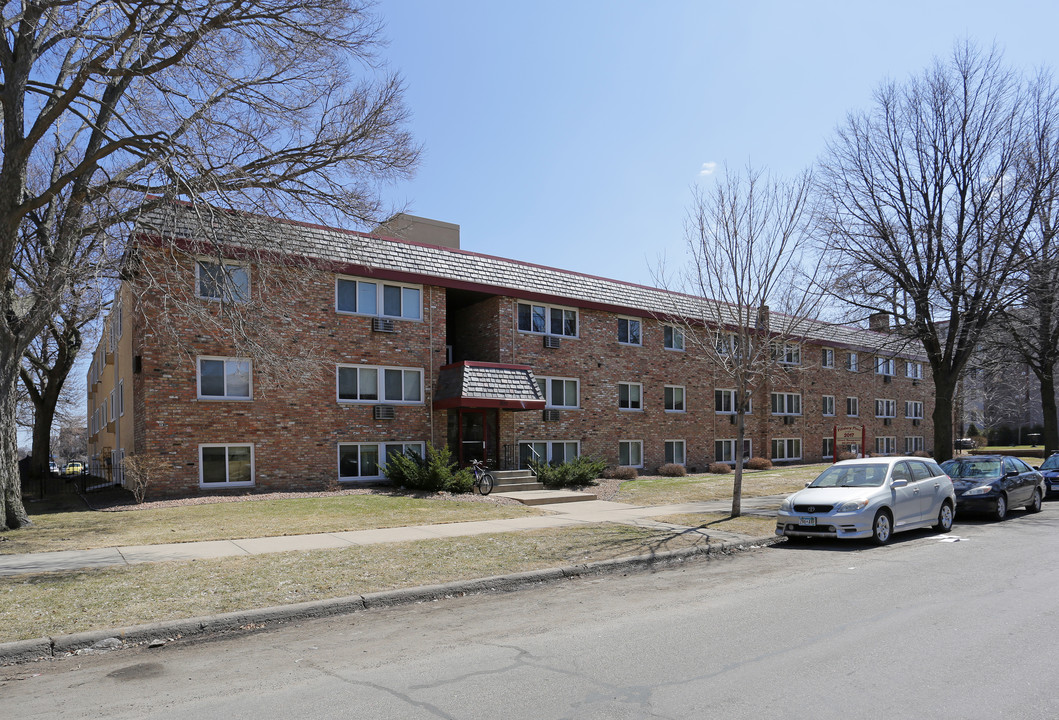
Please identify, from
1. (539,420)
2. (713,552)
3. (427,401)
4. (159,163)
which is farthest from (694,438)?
(159,163)

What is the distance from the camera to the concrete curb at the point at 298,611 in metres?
6.15

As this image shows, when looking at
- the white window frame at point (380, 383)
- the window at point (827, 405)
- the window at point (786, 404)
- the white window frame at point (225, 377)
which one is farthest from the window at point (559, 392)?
the window at point (827, 405)

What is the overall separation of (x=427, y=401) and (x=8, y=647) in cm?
1581

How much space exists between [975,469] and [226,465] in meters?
18.6

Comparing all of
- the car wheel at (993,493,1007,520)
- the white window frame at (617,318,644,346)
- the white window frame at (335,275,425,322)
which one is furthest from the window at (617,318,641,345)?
the car wheel at (993,493,1007,520)

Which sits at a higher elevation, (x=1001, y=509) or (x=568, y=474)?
(x=568, y=474)

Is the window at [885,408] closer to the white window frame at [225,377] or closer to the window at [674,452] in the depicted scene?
the window at [674,452]

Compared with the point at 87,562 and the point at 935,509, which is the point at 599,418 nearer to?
the point at 935,509

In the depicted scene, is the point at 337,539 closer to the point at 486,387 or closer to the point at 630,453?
the point at 486,387

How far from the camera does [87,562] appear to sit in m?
9.45

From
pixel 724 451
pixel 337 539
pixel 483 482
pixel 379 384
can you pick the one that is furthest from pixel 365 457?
pixel 724 451

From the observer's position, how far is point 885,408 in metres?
41.8

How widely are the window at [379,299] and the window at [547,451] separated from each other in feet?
19.2

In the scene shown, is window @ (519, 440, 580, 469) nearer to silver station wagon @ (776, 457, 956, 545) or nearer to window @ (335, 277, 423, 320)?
window @ (335, 277, 423, 320)
